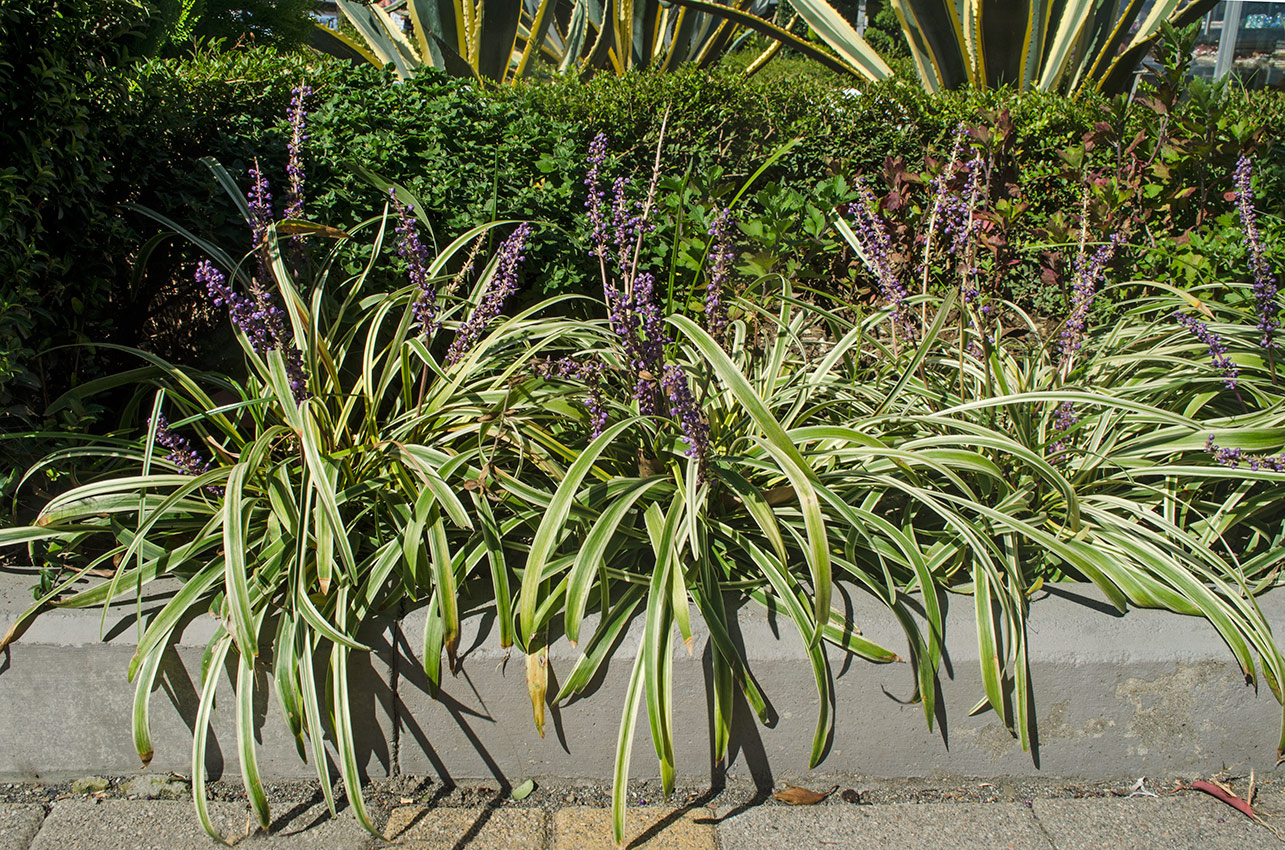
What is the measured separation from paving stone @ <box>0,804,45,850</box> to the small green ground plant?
0.31 metres

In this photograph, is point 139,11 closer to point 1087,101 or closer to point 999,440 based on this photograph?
point 999,440

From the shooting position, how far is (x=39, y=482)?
2316 mm

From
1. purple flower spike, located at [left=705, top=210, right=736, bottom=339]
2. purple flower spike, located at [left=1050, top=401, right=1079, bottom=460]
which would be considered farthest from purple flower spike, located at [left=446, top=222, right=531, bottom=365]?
purple flower spike, located at [left=1050, top=401, right=1079, bottom=460]

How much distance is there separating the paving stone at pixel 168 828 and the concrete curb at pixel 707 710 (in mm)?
94

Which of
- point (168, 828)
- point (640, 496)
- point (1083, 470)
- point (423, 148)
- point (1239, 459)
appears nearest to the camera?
point (168, 828)

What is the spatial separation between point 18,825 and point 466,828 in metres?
0.90

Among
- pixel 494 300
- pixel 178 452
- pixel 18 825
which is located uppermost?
pixel 494 300

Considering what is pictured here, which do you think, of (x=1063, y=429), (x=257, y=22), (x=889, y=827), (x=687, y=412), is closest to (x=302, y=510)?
(x=687, y=412)

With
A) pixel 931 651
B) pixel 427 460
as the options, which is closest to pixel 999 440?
pixel 931 651

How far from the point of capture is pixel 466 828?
176cm

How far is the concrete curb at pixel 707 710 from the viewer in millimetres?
1802

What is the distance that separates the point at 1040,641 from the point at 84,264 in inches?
98.6

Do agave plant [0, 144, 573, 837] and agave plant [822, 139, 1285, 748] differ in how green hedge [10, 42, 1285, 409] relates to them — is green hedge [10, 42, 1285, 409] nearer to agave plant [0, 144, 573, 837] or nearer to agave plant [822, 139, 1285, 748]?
agave plant [0, 144, 573, 837]

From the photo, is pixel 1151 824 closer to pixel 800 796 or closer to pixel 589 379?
pixel 800 796
